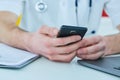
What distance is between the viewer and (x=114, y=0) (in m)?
1.44

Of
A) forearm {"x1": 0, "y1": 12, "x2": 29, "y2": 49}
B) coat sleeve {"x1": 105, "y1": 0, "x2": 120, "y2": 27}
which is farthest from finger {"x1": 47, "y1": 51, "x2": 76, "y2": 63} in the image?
coat sleeve {"x1": 105, "y1": 0, "x2": 120, "y2": 27}

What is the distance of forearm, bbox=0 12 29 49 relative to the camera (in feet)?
3.01

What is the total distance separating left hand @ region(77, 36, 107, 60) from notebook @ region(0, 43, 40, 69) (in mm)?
144

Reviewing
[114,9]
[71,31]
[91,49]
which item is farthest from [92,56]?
[114,9]

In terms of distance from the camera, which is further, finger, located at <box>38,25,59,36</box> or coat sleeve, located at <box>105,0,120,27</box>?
coat sleeve, located at <box>105,0,120,27</box>

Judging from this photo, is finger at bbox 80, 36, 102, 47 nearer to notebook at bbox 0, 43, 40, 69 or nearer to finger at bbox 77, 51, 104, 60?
finger at bbox 77, 51, 104, 60

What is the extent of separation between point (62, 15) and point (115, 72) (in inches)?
26.0

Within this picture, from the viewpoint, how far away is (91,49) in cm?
85

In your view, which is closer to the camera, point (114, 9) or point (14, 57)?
point (14, 57)

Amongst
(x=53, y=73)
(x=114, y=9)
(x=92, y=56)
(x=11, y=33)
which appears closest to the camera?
(x=53, y=73)

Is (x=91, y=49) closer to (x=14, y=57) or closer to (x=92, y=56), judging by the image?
(x=92, y=56)

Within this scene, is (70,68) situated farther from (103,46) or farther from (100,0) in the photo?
(100,0)

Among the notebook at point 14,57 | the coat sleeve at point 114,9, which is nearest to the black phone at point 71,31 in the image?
the notebook at point 14,57

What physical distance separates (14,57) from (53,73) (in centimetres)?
15
